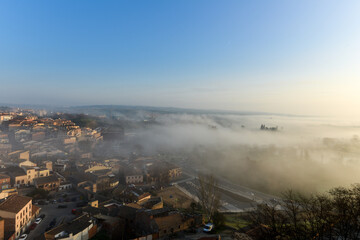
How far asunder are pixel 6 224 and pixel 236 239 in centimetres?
917

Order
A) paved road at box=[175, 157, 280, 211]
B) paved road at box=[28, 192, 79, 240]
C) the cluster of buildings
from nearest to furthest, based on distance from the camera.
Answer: the cluster of buildings, paved road at box=[28, 192, 79, 240], paved road at box=[175, 157, 280, 211]

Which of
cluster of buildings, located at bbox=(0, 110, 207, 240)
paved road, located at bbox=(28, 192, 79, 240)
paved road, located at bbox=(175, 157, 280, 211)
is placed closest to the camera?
cluster of buildings, located at bbox=(0, 110, 207, 240)

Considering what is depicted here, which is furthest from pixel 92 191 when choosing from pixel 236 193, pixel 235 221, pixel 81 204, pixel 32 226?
pixel 236 193

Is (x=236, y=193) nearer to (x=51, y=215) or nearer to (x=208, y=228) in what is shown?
(x=208, y=228)

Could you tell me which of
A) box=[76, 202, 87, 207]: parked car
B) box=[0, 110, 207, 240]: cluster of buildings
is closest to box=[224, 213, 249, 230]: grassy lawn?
box=[0, 110, 207, 240]: cluster of buildings

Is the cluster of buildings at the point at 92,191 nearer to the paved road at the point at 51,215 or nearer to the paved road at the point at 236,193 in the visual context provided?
the paved road at the point at 51,215

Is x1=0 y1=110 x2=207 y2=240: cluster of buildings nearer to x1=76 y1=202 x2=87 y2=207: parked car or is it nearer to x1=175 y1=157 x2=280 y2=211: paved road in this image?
x1=76 y1=202 x2=87 y2=207: parked car

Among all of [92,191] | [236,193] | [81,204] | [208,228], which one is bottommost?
[236,193]

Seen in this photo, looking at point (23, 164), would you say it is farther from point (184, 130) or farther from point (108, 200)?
point (184, 130)

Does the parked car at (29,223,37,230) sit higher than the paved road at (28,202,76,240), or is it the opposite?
the parked car at (29,223,37,230)

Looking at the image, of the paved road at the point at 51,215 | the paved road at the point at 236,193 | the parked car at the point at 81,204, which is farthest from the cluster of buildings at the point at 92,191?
the paved road at the point at 236,193

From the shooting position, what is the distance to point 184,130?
5053cm

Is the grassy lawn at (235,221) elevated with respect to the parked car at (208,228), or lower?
lower

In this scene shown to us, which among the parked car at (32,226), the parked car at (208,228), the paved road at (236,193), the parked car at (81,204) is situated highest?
the parked car at (208,228)
